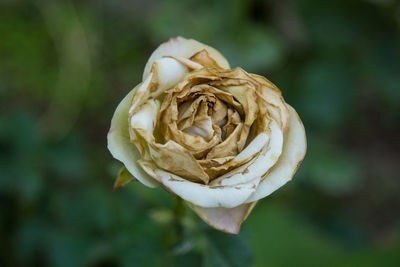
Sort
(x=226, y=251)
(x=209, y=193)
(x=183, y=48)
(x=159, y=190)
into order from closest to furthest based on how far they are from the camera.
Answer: (x=209, y=193) → (x=183, y=48) → (x=226, y=251) → (x=159, y=190)

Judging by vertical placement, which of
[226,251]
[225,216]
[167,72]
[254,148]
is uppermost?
[167,72]

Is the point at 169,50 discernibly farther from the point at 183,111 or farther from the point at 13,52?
the point at 13,52

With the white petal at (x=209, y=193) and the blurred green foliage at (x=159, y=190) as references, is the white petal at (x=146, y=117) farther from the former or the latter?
the blurred green foliage at (x=159, y=190)

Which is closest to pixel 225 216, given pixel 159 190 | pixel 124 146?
pixel 124 146

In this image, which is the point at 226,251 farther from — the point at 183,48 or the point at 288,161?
the point at 183,48

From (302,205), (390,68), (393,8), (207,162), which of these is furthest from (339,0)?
(207,162)

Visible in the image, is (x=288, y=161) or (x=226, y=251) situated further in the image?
(x=226, y=251)

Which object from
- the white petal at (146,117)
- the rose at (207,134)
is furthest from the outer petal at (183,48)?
A: the white petal at (146,117)

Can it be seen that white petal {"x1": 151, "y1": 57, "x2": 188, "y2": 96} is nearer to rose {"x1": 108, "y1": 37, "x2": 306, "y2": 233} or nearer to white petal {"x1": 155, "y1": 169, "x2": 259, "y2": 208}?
rose {"x1": 108, "y1": 37, "x2": 306, "y2": 233}
